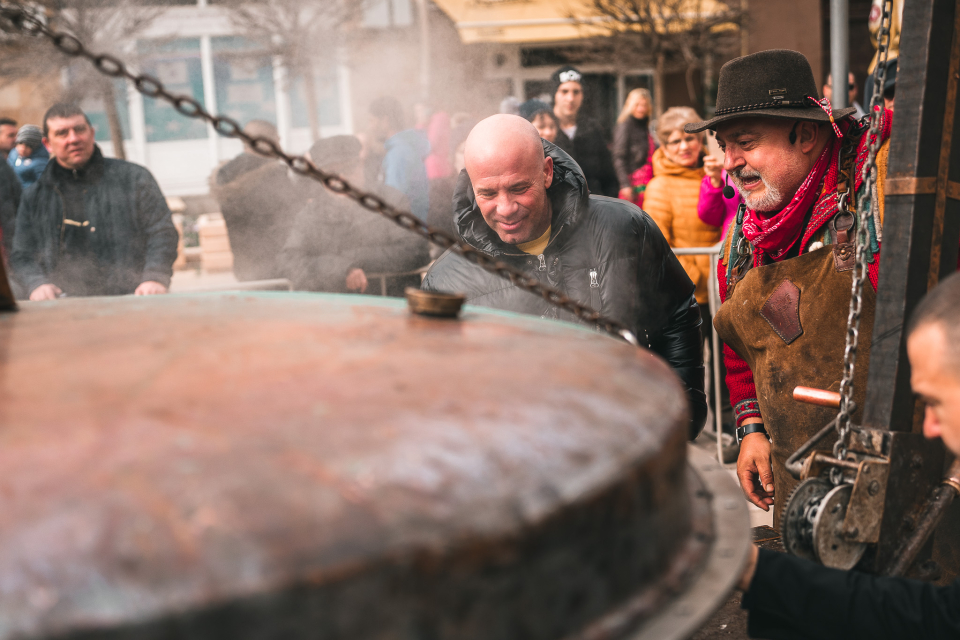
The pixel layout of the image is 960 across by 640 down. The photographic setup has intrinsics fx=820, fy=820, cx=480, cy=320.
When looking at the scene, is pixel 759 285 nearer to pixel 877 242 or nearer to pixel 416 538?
pixel 877 242

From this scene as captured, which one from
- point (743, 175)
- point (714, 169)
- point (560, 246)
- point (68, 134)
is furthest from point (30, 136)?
point (743, 175)

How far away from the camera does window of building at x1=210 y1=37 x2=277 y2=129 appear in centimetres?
621

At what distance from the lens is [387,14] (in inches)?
237

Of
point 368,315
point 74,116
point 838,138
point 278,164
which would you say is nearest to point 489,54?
point 278,164

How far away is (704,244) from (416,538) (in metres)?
4.27

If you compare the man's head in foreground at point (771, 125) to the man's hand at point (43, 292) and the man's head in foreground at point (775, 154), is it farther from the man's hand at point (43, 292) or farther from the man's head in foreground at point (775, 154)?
the man's hand at point (43, 292)

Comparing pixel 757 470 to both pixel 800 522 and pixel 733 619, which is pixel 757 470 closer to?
pixel 733 619

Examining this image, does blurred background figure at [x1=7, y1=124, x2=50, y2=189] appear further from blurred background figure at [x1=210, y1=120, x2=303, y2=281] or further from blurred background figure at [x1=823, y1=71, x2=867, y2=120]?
blurred background figure at [x1=823, y1=71, x2=867, y2=120]

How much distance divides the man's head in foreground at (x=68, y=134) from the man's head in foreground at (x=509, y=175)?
95.8 inches

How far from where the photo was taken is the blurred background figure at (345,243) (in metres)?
4.49

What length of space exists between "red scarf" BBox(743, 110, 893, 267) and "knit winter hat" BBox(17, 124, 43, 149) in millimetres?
5678

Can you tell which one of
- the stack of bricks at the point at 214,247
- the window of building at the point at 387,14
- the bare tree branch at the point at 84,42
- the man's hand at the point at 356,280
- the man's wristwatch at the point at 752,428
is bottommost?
the stack of bricks at the point at 214,247

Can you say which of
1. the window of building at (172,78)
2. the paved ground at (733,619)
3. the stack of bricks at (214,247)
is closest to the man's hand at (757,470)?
the paved ground at (733,619)

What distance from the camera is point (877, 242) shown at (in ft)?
7.05
